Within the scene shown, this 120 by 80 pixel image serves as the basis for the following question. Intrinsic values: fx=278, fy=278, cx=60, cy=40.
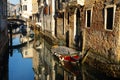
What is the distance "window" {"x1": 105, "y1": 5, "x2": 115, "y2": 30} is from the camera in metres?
14.1

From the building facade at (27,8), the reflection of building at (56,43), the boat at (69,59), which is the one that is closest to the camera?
the reflection of building at (56,43)

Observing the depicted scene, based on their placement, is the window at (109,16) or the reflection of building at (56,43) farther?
the reflection of building at (56,43)

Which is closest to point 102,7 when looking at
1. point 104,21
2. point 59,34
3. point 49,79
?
point 104,21

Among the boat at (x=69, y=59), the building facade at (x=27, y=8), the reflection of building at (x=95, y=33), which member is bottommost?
the boat at (x=69, y=59)

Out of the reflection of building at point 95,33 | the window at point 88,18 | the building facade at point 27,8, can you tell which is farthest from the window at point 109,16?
the building facade at point 27,8

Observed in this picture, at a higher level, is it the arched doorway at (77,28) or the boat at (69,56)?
the arched doorway at (77,28)

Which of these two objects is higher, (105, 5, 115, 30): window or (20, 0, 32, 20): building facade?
(20, 0, 32, 20): building facade

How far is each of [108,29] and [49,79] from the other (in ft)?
13.5

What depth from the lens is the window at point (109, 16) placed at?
1411 centimetres

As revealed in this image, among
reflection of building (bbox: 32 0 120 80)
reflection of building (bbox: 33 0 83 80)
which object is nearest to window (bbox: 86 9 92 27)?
reflection of building (bbox: 32 0 120 80)

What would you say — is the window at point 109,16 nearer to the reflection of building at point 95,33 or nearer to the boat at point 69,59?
the reflection of building at point 95,33

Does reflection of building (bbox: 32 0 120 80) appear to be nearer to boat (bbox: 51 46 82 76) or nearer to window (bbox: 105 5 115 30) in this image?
window (bbox: 105 5 115 30)

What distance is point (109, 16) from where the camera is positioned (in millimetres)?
14562

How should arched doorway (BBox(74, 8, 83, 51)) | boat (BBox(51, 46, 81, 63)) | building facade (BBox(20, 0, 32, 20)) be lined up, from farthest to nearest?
1. building facade (BBox(20, 0, 32, 20))
2. arched doorway (BBox(74, 8, 83, 51))
3. boat (BBox(51, 46, 81, 63))
